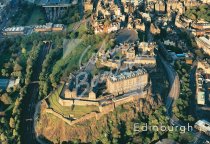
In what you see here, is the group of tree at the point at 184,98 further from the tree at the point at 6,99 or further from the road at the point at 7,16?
the road at the point at 7,16

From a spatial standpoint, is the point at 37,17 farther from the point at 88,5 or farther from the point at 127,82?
the point at 127,82

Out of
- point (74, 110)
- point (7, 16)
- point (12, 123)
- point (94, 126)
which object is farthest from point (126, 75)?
point (7, 16)

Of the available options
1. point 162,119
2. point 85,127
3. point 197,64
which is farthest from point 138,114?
point 197,64

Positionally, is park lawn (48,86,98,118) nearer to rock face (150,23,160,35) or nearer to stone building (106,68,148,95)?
stone building (106,68,148,95)

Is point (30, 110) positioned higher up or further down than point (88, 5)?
further down

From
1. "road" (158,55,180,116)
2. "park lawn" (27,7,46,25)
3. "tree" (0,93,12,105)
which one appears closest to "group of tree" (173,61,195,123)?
"road" (158,55,180,116)

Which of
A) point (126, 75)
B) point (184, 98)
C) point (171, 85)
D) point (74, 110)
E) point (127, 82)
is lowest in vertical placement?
point (184, 98)

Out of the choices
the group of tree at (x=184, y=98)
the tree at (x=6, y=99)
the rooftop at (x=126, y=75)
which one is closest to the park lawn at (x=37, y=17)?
the tree at (x=6, y=99)
